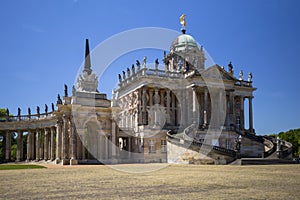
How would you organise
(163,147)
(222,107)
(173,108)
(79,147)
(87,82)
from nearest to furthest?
1. (79,147)
2. (87,82)
3. (163,147)
4. (173,108)
5. (222,107)

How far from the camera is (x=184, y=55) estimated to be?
64438 mm

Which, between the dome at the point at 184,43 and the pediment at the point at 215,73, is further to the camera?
the dome at the point at 184,43

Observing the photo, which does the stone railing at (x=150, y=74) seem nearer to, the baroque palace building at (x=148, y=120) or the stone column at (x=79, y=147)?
the baroque palace building at (x=148, y=120)

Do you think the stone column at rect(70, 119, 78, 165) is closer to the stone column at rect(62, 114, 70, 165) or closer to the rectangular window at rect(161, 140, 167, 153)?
the stone column at rect(62, 114, 70, 165)

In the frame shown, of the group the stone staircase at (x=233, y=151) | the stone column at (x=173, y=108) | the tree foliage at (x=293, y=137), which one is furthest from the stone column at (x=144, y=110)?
the tree foliage at (x=293, y=137)

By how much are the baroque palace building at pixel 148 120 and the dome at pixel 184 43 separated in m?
1.06

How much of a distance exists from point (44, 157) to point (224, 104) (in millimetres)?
32209

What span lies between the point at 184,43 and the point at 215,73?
45.6 ft

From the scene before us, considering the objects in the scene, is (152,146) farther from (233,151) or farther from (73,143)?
(233,151)

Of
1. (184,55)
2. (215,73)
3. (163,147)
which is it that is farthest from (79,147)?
(184,55)

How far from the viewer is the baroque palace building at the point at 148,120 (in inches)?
1646

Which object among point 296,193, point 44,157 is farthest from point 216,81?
point 296,193

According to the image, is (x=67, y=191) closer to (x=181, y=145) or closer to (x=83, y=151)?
(x=181, y=145)

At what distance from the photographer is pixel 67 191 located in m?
13.0
